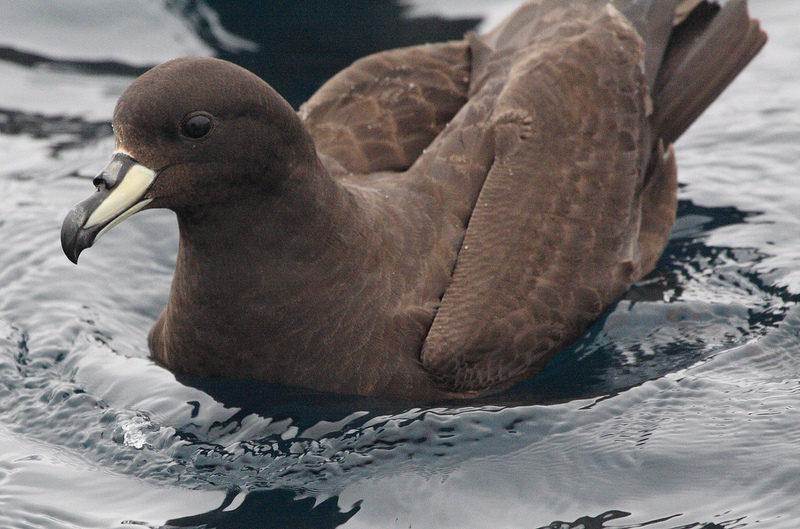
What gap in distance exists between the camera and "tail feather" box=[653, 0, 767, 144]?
741cm

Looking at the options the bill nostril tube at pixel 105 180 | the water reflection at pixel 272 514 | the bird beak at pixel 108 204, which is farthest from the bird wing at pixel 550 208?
the bill nostril tube at pixel 105 180

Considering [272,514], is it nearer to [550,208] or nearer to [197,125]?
[197,125]

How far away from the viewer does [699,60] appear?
293 inches

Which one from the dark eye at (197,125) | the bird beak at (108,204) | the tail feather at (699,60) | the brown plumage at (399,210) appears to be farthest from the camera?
the tail feather at (699,60)

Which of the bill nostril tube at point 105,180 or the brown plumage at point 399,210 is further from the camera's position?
the brown plumage at point 399,210

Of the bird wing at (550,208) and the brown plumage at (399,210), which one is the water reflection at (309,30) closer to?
the brown plumage at (399,210)

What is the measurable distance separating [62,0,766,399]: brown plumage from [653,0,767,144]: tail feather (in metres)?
0.39

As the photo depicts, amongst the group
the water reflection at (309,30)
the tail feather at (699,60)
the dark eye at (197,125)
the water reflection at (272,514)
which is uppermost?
the dark eye at (197,125)

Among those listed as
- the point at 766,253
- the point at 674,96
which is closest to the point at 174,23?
the point at 674,96

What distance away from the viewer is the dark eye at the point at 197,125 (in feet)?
17.1

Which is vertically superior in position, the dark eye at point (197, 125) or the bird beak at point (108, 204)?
the dark eye at point (197, 125)

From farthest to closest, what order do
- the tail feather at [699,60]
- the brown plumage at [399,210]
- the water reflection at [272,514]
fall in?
the tail feather at [699,60] → the brown plumage at [399,210] → the water reflection at [272,514]

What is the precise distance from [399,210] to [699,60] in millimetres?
2566

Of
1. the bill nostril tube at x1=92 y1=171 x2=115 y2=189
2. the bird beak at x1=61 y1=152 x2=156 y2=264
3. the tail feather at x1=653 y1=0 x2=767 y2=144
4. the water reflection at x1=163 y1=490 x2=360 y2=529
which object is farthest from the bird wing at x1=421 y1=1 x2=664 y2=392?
the bill nostril tube at x1=92 y1=171 x2=115 y2=189
